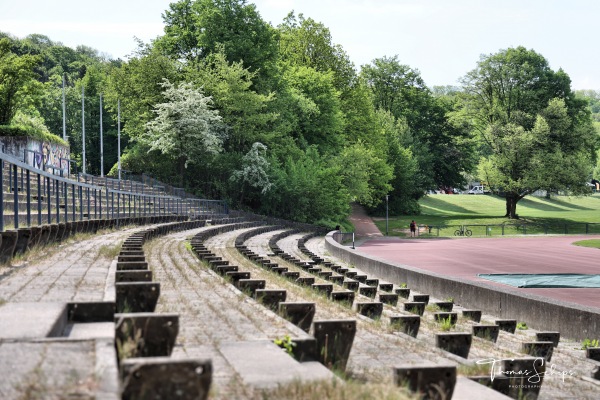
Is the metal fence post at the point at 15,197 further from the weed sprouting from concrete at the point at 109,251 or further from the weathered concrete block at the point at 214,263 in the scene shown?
the weathered concrete block at the point at 214,263

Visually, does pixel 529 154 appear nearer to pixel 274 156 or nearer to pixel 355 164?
pixel 355 164

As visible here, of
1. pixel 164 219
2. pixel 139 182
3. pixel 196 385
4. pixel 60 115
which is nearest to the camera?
pixel 196 385

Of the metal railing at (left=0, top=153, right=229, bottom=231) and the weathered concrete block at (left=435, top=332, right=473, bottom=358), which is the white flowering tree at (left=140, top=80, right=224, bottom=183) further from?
the weathered concrete block at (left=435, top=332, right=473, bottom=358)

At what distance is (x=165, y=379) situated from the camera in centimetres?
393

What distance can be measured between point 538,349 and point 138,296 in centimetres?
571

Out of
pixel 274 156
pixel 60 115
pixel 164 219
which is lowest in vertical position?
pixel 164 219

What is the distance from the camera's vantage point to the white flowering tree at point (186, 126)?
57.8 metres

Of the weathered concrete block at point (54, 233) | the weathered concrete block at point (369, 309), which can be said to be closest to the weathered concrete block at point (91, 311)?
the weathered concrete block at point (369, 309)

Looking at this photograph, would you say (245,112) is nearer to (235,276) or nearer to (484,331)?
(235,276)

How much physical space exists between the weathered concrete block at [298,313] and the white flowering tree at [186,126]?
4914cm

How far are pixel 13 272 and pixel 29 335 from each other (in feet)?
18.9

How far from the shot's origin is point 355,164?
2576 inches

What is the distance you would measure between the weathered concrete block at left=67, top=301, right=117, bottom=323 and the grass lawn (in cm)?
6285

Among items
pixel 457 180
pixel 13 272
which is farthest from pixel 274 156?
pixel 13 272
